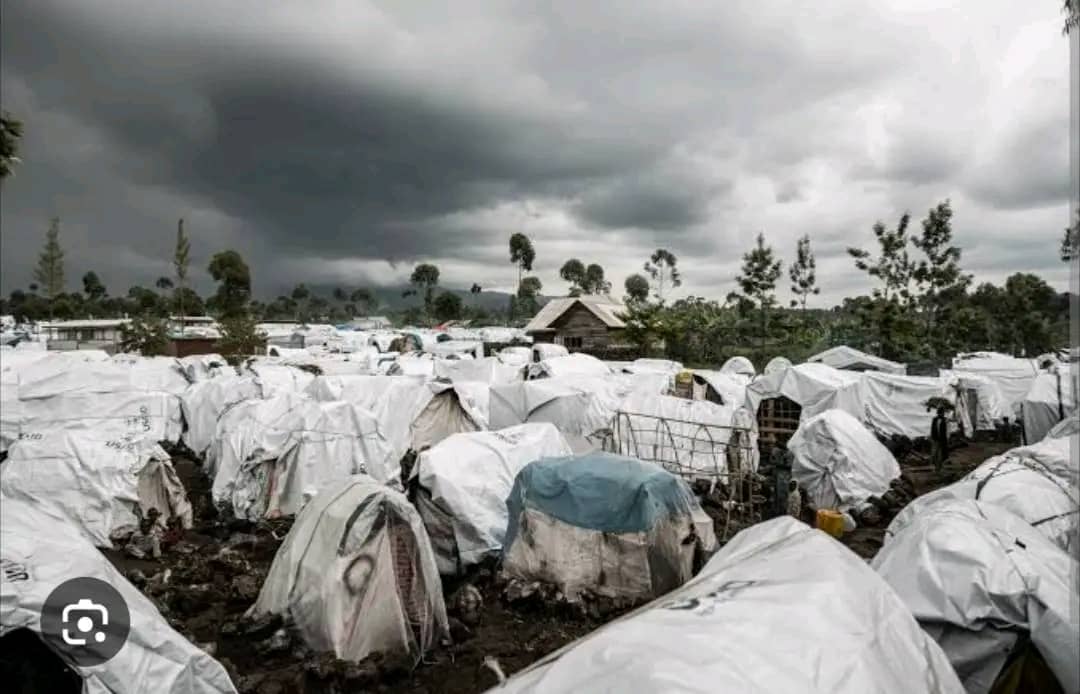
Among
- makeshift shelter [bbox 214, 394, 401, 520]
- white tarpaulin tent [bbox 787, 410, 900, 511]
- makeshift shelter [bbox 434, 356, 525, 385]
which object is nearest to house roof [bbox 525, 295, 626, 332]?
makeshift shelter [bbox 434, 356, 525, 385]

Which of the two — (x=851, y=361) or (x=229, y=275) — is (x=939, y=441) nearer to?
(x=851, y=361)

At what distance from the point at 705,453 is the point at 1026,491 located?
879 cm

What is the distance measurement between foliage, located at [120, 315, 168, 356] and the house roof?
24.6 meters

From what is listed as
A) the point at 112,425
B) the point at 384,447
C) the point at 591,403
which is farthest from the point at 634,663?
the point at 112,425

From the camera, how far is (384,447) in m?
14.5

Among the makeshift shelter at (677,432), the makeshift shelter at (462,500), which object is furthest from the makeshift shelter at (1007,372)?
the makeshift shelter at (462,500)

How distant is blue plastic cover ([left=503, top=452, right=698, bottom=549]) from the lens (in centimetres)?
929

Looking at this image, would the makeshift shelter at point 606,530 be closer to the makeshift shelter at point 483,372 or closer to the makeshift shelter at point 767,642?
the makeshift shelter at point 767,642

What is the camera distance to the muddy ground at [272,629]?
7145 millimetres

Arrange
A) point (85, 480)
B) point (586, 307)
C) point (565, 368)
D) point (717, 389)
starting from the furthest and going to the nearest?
1. point (586, 307)
2. point (565, 368)
3. point (717, 389)
4. point (85, 480)

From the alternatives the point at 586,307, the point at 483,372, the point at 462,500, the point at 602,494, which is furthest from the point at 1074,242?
the point at 586,307

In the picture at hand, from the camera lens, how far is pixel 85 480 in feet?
38.7

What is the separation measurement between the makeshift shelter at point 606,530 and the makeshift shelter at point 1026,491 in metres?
3.00

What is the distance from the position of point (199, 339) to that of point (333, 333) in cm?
1665
